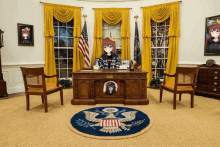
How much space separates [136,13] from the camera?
6508mm

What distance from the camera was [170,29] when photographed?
5.95 meters

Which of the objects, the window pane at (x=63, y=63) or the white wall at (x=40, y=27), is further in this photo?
the window pane at (x=63, y=63)

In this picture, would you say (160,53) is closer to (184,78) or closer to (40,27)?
(184,78)

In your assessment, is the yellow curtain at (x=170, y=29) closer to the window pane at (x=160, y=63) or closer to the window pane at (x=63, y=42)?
the window pane at (x=160, y=63)

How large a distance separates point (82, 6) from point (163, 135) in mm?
5693

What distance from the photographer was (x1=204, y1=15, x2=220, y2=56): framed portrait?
493 cm

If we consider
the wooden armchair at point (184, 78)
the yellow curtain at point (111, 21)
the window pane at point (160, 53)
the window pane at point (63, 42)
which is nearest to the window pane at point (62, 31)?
the window pane at point (63, 42)

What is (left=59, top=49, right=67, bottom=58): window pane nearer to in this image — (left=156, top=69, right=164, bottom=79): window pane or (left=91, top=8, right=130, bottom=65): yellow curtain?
(left=91, top=8, right=130, bottom=65): yellow curtain

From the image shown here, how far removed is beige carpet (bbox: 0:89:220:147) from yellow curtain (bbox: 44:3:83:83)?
204 centimetres

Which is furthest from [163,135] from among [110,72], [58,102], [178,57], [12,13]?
[12,13]

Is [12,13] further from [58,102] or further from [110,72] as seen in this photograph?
[110,72]

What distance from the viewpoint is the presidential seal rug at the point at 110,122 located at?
2.58 meters

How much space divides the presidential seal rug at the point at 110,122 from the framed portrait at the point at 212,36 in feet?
10.8

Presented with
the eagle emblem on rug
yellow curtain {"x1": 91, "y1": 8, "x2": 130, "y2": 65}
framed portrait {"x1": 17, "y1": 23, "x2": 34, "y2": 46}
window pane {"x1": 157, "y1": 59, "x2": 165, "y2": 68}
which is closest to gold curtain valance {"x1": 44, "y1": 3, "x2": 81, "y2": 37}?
framed portrait {"x1": 17, "y1": 23, "x2": 34, "y2": 46}
